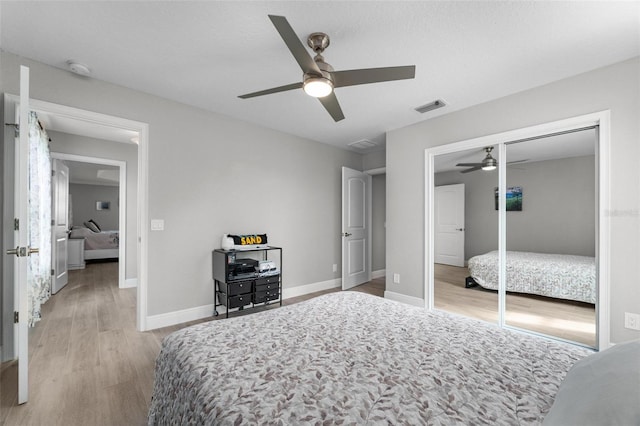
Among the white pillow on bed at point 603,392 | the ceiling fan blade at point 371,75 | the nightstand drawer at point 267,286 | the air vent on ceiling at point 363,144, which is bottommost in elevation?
the nightstand drawer at point 267,286

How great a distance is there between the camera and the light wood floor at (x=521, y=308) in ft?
8.66

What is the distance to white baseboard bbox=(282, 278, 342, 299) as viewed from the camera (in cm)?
429

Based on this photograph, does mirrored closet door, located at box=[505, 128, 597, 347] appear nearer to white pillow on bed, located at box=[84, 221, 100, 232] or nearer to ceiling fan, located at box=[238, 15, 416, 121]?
ceiling fan, located at box=[238, 15, 416, 121]

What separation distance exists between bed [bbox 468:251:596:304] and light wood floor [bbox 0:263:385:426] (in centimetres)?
346

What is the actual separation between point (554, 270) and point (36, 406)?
4.39 meters

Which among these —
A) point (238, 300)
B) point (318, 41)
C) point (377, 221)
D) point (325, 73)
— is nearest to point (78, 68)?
point (318, 41)

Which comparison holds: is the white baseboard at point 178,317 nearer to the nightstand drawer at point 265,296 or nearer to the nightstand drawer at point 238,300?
the nightstand drawer at point 238,300

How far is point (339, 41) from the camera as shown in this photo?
2.12 m

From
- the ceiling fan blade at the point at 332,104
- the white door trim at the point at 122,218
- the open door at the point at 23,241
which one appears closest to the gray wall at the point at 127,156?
the white door trim at the point at 122,218

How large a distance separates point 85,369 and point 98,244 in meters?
6.15

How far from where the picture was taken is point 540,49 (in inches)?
87.0

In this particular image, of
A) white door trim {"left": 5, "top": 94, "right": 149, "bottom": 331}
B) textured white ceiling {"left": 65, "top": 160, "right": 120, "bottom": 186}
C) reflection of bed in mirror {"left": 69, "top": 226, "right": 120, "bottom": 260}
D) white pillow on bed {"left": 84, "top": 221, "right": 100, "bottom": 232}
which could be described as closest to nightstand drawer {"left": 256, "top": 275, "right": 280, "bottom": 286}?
white door trim {"left": 5, "top": 94, "right": 149, "bottom": 331}

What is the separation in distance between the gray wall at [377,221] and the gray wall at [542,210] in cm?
254

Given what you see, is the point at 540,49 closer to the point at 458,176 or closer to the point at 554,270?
the point at 458,176
